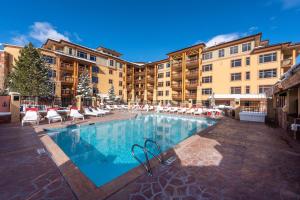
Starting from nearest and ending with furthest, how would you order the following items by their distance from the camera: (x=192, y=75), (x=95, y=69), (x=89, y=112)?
1. (x=89, y=112)
2. (x=192, y=75)
3. (x=95, y=69)

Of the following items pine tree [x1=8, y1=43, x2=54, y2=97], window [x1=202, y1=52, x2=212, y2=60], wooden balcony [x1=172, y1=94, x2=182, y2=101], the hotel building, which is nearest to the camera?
pine tree [x1=8, y1=43, x2=54, y2=97]

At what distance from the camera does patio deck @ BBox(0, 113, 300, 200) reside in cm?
266

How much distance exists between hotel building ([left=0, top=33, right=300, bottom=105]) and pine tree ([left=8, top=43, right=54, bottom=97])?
4.60m

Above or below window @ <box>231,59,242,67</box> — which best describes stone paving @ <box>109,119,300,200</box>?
below

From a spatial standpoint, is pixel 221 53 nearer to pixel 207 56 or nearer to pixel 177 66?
pixel 207 56

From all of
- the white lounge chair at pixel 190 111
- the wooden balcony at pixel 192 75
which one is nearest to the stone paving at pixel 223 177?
the white lounge chair at pixel 190 111

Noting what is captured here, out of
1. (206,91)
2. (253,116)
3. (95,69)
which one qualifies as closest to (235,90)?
(206,91)

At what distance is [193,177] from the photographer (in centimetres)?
327

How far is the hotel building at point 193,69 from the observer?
812 inches

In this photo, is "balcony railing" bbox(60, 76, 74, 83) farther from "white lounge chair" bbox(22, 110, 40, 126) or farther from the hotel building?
"white lounge chair" bbox(22, 110, 40, 126)

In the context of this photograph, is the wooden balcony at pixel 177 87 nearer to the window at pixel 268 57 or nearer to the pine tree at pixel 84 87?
the window at pixel 268 57

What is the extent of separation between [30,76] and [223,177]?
22.0 metres

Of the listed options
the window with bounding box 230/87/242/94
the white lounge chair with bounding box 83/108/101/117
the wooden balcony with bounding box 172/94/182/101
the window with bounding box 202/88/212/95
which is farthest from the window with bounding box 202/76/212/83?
the white lounge chair with bounding box 83/108/101/117

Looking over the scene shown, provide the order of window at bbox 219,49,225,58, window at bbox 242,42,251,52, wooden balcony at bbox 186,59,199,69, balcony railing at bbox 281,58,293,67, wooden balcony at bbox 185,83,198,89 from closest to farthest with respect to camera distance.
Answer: balcony railing at bbox 281,58,293,67, window at bbox 242,42,251,52, window at bbox 219,49,225,58, wooden balcony at bbox 186,59,199,69, wooden balcony at bbox 185,83,198,89
